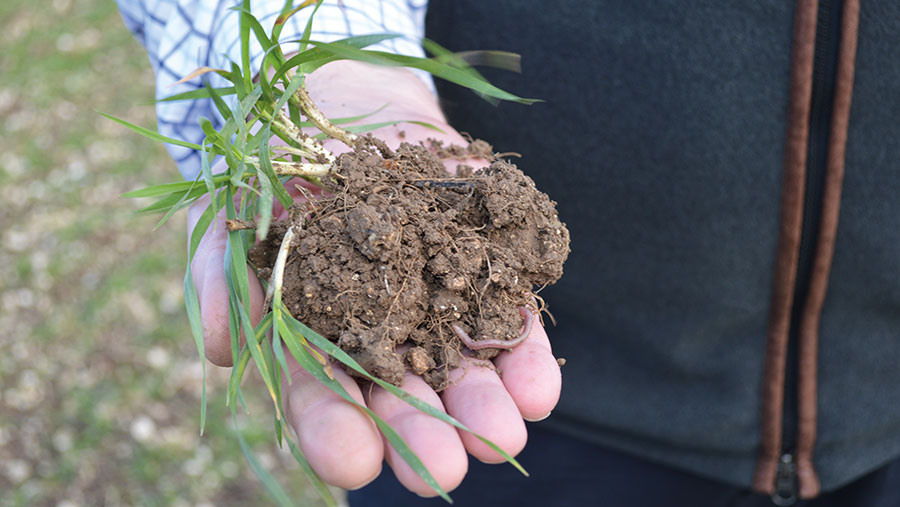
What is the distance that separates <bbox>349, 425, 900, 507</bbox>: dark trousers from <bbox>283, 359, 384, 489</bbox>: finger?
851 mm

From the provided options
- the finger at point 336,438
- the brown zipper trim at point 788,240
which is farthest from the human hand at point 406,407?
Result: the brown zipper trim at point 788,240

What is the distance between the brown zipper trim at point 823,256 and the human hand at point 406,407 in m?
0.69

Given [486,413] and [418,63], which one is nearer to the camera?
[486,413]

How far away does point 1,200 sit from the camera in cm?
384

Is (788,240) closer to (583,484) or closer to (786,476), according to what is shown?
(786,476)

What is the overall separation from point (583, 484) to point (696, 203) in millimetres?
814

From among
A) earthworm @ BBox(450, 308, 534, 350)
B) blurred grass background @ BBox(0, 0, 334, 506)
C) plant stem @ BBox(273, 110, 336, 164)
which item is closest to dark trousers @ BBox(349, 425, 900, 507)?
earthworm @ BBox(450, 308, 534, 350)

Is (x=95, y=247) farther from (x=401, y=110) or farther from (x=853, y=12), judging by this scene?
(x=853, y=12)

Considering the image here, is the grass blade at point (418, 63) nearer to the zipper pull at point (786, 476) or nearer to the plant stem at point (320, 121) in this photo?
the plant stem at point (320, 121)

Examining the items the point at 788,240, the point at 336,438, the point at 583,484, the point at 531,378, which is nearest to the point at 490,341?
the point at 531,378

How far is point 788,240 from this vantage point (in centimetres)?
150

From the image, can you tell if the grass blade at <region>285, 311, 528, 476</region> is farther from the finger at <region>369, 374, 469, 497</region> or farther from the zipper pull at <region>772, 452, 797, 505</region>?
the zipper pull at <region>772, 452, 797, 505</region>

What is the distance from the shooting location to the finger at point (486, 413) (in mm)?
1038

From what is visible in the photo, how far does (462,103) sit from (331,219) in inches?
24.4
